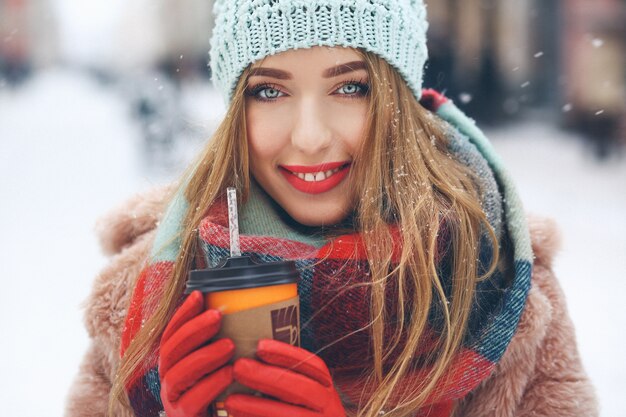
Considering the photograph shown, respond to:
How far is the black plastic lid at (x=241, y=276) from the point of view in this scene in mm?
1146

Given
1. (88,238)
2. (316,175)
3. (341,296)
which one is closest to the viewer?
(341,296)

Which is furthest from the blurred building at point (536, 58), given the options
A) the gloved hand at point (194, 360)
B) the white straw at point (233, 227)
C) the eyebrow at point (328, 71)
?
the gloved hand at point (194, 360)

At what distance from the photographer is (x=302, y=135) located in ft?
5.09

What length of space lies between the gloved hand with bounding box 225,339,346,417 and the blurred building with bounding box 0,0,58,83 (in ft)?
105

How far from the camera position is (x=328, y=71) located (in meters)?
1.58

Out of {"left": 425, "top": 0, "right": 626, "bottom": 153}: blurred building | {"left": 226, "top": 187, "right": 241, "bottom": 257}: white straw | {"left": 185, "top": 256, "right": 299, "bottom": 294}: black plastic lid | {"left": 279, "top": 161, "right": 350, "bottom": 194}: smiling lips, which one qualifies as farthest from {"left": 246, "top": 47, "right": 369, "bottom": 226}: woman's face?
{"left": 425, "top": 0, "right": 626, "bottom": 153}: blurred building

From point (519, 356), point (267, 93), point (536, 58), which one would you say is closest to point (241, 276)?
point (267, 93)

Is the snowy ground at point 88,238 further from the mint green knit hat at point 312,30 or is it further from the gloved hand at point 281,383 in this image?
the gloved hand at point 281,383

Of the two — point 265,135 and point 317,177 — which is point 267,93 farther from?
point 317,177

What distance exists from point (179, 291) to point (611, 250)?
14.4 ft

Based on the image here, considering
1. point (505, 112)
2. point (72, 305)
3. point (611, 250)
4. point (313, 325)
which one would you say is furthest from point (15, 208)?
point (505, 112)

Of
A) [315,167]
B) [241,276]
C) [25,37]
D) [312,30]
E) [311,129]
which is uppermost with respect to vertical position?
[25,37]

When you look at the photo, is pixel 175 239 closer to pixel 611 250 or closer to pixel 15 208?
pixel 611 250

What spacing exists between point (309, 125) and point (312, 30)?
9.3 inches
